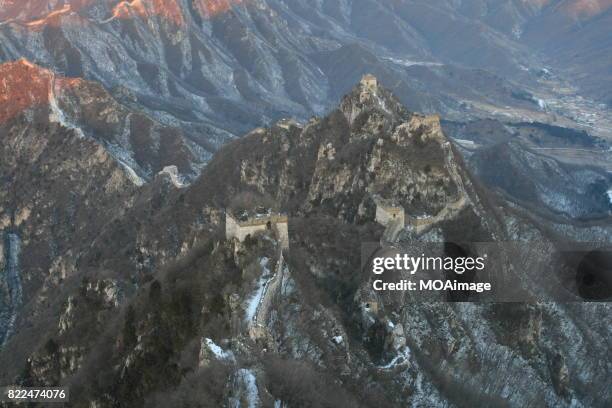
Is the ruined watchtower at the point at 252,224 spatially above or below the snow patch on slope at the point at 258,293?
above

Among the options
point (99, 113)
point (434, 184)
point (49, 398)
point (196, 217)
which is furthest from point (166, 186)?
point (49, 398)

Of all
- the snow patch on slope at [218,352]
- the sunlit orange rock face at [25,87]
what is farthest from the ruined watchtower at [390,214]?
the sunlit orange rock face at [25,87]

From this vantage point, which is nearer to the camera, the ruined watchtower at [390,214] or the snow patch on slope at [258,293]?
the snow patch on slope at [258,293]

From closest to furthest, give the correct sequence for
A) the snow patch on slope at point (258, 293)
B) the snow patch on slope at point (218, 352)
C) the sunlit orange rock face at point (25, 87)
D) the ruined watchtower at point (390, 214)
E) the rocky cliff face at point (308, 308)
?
the snow patch on slope at point (218, 352)
the snow patch on slope at point (258, 293)
the rocky cliff face at point (308, 308)
the ruined watchtower at point (390, 214)
the sunlit orange rock face at point (25, 87)

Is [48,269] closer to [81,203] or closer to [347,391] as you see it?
[81,203]

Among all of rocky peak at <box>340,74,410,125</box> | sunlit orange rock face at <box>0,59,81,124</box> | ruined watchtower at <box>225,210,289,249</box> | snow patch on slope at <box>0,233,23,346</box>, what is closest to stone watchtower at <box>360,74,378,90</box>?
rocky peak at <box>340,74,410,125</box>

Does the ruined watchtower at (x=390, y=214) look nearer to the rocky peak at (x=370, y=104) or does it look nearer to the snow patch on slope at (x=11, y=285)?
the rocky peak at (x=370, y=104)

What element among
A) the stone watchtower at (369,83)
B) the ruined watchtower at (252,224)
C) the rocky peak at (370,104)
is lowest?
the ruined watchtower at (252,224)
